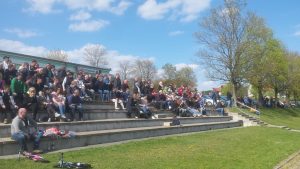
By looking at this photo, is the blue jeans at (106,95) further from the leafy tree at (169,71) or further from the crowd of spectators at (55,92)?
the leafy tree at (169,71)

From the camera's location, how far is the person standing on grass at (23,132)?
483 inches

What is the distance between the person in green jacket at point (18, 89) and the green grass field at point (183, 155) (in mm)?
3446

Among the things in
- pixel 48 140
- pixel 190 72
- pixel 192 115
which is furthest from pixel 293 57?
pixel 48 140

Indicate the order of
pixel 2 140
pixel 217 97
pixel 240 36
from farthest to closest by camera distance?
1. pixel 240 36
2. pixel 217 97
3. pixel 2 140

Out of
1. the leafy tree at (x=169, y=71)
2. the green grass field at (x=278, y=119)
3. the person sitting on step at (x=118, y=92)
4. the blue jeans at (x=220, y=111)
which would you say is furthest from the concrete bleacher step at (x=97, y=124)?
the leafy tree at (x=169, y=71)

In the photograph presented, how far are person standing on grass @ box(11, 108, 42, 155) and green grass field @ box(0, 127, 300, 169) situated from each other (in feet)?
2.39

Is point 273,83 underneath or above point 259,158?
above

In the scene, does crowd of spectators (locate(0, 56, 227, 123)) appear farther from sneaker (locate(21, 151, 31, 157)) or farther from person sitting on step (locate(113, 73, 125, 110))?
sneaker (locate(21, 151, 31, 157))

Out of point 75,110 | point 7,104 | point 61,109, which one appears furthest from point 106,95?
point 7,104

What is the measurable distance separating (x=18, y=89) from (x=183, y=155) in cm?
637

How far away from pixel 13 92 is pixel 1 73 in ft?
4.71

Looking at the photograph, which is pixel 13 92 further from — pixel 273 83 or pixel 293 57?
pixel 293 57

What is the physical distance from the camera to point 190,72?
99.9 m

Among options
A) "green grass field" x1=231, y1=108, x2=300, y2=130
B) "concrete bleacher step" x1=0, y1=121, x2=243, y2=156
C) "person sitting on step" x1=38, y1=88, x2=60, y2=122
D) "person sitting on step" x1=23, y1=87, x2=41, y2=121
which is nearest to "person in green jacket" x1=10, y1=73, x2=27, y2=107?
"person sitting on step" x1=23, y1=87, x2=41, y2=121
